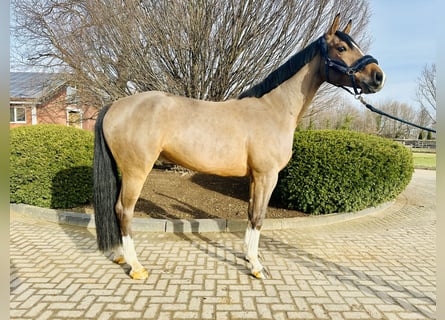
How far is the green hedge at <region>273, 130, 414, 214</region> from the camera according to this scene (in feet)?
15.1

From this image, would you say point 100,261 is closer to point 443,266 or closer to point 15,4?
point 443,266

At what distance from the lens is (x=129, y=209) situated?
258 cm

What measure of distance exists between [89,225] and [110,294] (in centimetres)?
211

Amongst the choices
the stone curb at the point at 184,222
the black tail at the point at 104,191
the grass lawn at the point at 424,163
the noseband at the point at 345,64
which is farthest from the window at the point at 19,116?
the grass lawn at the point at 424,163

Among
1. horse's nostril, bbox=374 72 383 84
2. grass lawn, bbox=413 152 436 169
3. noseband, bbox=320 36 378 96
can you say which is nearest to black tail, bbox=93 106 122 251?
noseband, bbox=320 36 378 96

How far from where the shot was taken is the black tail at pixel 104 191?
2613 millimetres

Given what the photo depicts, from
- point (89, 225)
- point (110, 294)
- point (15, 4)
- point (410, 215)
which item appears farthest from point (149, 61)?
point (15, 4)

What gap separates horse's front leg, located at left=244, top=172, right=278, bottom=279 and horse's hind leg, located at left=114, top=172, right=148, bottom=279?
110 cm

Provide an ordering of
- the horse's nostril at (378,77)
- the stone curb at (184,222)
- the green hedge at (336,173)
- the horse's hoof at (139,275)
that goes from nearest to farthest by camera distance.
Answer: the horse's nostril at (378,77) → the horse's hoof at (139,275) → the stone curb at (184,222) → the green hedge at (336,173)

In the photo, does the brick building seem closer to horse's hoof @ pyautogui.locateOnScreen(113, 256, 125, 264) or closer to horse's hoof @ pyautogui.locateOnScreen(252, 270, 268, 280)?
horse's hoof @ pyautogui.locateOnScreen(113, 256, 125, 264)

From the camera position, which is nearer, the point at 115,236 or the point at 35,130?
the point at 115,236

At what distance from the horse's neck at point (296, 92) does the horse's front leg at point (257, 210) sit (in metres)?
0.70

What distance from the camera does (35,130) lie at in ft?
16.0

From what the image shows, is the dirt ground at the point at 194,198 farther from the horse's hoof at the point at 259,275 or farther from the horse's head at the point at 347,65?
the horse's head at the point at 347,65
